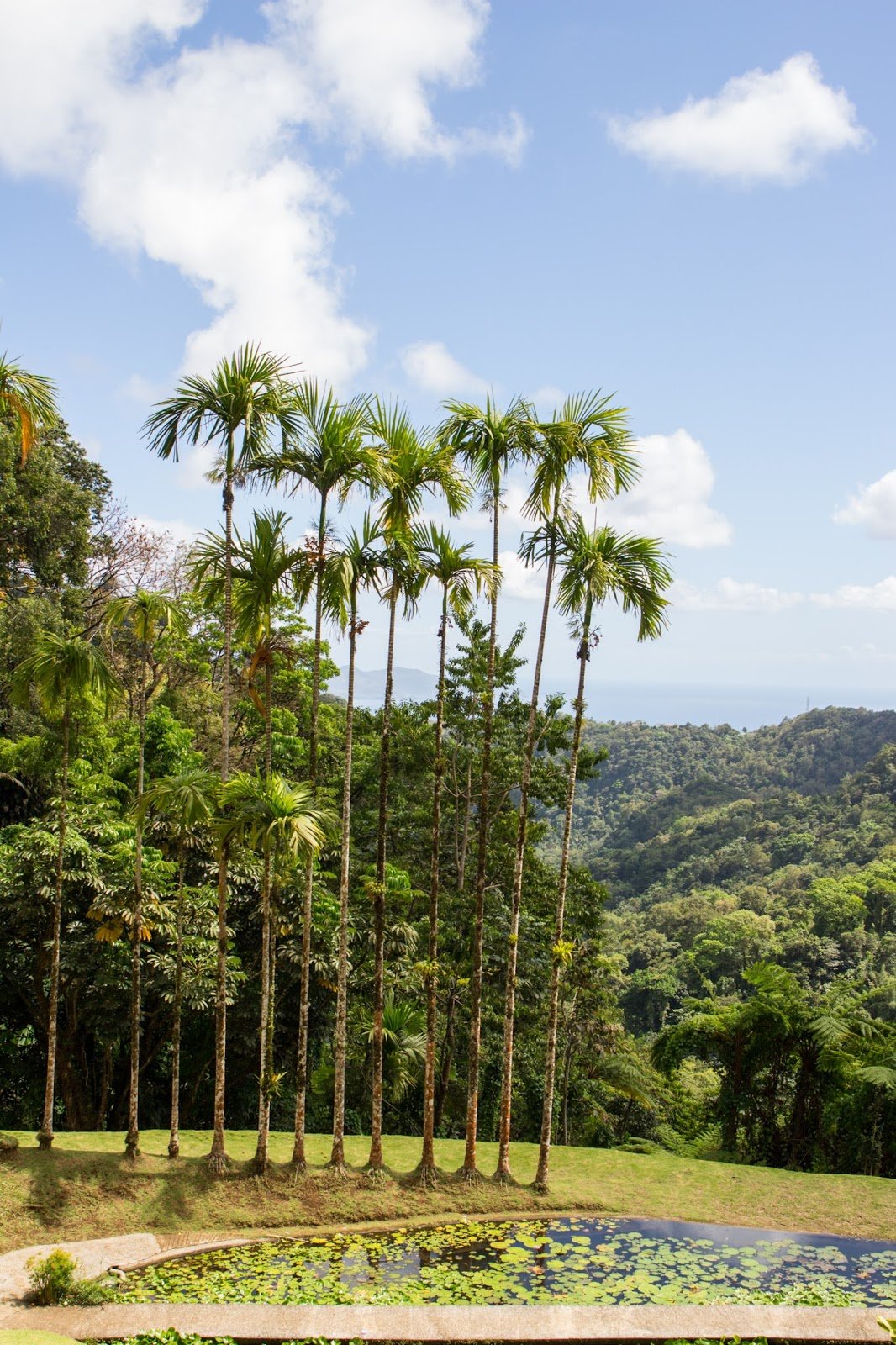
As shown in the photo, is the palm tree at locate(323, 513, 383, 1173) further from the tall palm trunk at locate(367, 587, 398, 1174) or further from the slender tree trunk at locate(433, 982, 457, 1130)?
the slender tree trunk at locate(433, 982, 457, 1130)

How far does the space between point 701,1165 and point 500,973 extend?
6.16 meters

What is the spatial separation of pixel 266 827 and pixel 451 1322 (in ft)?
17.6

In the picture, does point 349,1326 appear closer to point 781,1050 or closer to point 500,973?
point 781,1050

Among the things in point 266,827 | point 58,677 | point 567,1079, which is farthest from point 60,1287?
point 567,1079

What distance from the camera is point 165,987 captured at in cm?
1406

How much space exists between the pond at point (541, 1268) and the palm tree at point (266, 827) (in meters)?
1.90

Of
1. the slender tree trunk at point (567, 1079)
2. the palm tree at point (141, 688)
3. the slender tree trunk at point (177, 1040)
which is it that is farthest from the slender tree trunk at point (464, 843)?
the palm tree at point (141, 688)

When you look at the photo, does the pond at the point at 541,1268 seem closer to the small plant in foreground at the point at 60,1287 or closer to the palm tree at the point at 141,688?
the small plant in foreground at the point at 60,1287

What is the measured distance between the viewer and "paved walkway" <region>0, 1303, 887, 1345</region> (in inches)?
305

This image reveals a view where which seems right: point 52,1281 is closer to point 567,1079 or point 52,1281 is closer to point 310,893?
point 310,893

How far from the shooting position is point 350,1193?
38.9 ft

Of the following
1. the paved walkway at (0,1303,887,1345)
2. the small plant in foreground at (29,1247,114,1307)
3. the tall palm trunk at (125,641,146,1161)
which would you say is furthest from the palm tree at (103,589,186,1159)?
the paved walkway at (0,1303,887,1345)

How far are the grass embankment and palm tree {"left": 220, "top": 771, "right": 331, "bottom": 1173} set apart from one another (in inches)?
33.4

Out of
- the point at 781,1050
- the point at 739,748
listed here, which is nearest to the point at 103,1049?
the point at 781,1050
